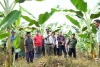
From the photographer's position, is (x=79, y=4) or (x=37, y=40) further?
(x=37, y=40)

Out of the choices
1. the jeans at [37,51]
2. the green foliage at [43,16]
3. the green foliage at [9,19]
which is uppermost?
the green foliage at [43,16]

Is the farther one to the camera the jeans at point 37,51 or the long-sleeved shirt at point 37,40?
the jeans at point 37,51

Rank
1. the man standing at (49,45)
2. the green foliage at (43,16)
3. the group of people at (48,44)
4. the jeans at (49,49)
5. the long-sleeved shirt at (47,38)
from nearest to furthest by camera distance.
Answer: the green foliage at (43,16) → the group of people at (48,44) → the long-sleeved shirt at (47,38) → the man standing at (49,45) → the jeans at (49,49)

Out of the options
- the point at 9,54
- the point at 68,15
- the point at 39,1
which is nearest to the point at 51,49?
the point at 68,15

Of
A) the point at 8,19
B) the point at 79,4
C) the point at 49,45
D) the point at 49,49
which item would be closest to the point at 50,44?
the point at 49,45

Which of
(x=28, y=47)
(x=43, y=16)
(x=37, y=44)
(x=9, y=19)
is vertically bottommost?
(x=28, y=47)

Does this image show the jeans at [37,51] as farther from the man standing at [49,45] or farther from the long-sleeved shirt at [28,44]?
the long-sleeved shirt at [28,44]

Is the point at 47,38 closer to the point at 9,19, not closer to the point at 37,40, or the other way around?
the point at 37,40

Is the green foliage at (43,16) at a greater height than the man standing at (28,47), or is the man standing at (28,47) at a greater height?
the green foliage at (43,16)

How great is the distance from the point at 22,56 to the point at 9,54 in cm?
654

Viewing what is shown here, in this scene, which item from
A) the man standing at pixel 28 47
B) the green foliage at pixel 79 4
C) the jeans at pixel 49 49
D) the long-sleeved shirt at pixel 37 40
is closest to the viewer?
the green foliage at pixel 79 4

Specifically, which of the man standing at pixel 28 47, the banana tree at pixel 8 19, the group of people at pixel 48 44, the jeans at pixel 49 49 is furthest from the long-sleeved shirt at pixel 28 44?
the banana tree at pixel 8 19

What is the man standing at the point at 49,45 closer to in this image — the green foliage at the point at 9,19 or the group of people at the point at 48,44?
the group of people at the point at 48,44

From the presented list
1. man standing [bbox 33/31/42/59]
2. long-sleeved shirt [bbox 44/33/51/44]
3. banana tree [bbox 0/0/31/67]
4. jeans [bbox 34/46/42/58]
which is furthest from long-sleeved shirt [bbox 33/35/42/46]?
banana tree [bbox 0/0/31/67]
